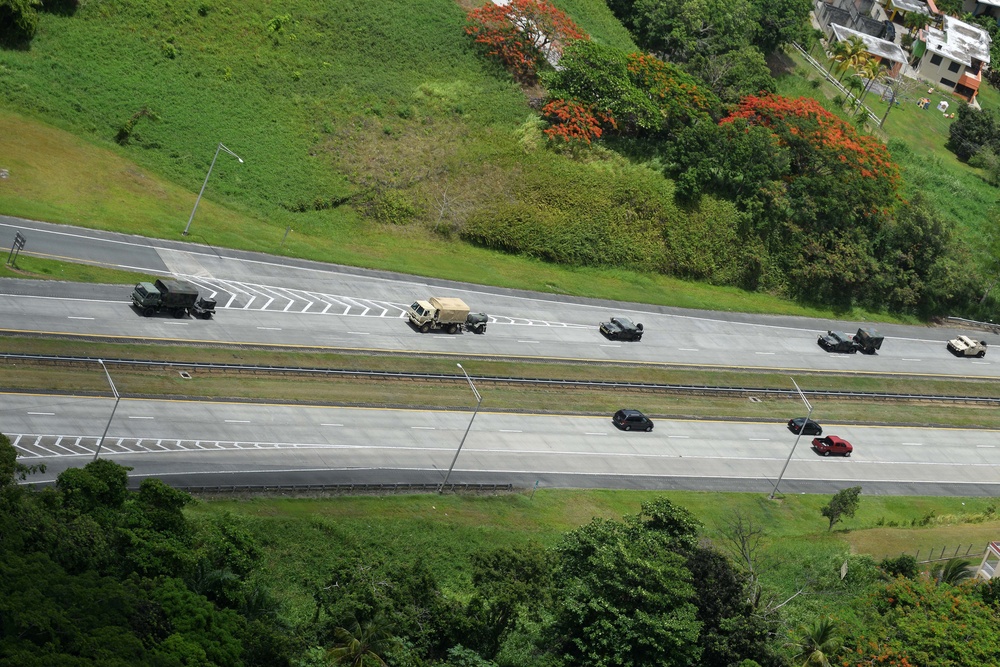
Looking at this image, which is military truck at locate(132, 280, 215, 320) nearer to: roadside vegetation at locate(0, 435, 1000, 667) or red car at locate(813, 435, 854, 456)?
roadside vegetation at locate(0, 435, 1000, 667)

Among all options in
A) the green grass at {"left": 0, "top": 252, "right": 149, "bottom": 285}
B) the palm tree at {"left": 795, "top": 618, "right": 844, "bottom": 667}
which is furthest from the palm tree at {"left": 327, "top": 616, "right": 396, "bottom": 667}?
the green grass at {"left": 0, "top": 252, "right": 149, "bottom": 285}

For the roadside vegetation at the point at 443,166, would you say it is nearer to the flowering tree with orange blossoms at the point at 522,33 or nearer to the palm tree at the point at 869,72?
the flowering tree with orange blossoms at the point at 522,33

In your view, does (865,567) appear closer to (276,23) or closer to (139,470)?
(139,470)

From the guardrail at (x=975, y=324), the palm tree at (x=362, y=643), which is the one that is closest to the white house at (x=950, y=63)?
the guardrail at (x=975, y=324)

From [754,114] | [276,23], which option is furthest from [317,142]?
[754,114]

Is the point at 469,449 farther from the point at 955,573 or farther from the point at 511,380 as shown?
the point at 955,573
